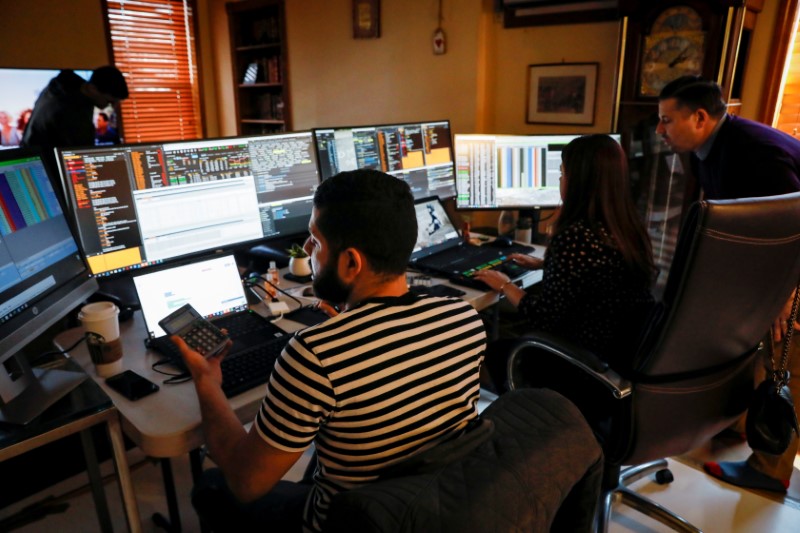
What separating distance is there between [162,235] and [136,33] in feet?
13.6

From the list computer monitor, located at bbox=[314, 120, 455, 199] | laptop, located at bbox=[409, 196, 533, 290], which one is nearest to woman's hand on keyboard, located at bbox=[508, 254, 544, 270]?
laptop, located at bbox=[409, 196, 533, 290]

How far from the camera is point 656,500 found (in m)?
1.95

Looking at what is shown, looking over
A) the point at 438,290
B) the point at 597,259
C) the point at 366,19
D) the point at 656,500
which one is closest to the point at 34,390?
the point at 438,290

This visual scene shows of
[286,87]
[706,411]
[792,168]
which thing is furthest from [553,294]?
[286,87]

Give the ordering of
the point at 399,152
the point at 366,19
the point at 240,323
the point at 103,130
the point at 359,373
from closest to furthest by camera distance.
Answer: the point at 359,373, the point at 240,323, the point at 399,152, the point at 366,19, the point at 103,130

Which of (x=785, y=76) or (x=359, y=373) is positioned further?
(x=785, y=76)

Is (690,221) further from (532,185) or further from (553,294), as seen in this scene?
(532,185)

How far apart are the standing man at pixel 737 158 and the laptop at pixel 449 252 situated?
0.74m

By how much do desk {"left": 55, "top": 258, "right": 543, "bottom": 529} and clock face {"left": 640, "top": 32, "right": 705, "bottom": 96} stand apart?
2.22 meters

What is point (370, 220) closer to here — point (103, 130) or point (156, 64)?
point (103, 130)

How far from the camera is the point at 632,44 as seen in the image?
2584 mm

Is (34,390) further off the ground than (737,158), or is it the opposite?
(737,158)

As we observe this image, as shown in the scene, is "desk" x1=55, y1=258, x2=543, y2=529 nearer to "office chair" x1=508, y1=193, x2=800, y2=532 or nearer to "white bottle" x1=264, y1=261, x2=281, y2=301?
"white bottle" x1=264, y1=261, x2=281, y2=301

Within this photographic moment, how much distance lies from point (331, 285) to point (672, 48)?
2.17m
